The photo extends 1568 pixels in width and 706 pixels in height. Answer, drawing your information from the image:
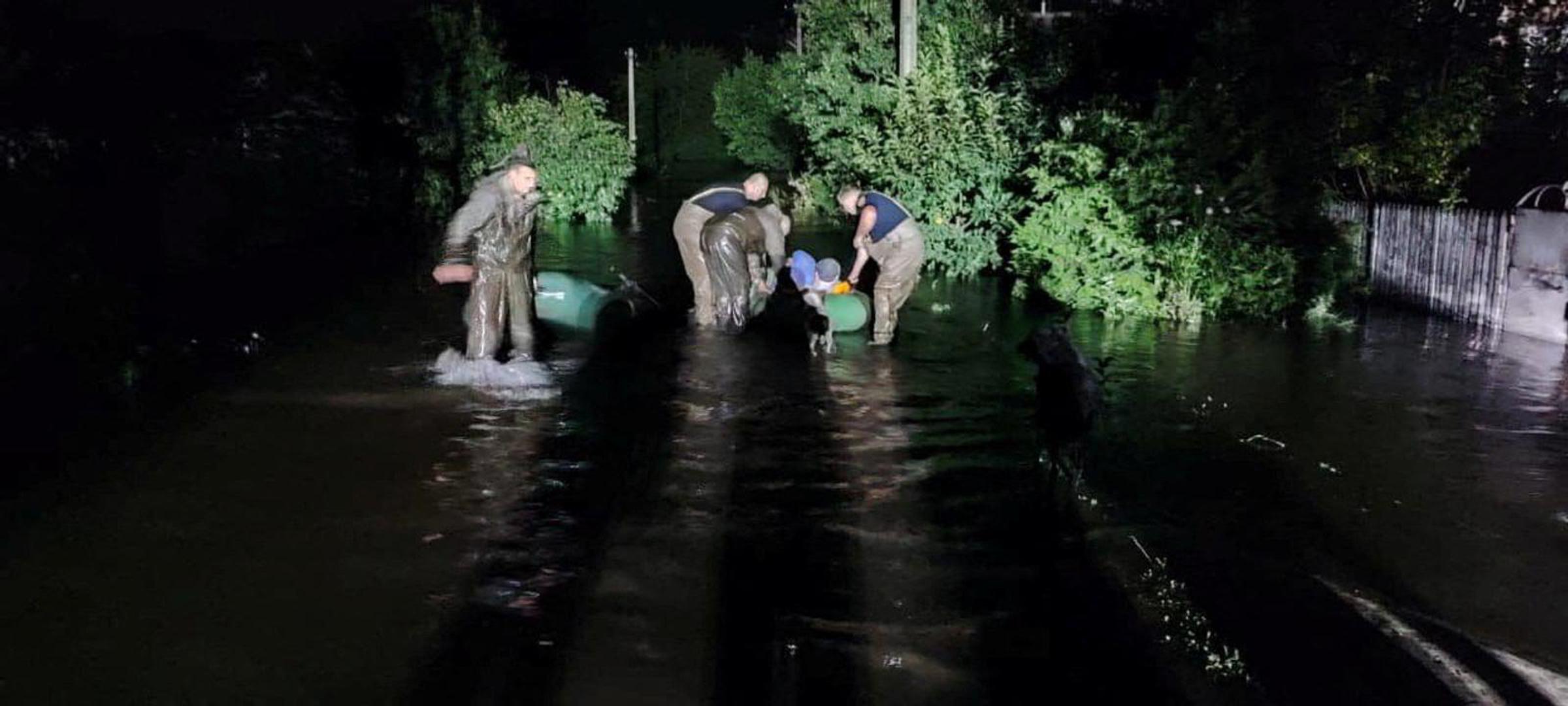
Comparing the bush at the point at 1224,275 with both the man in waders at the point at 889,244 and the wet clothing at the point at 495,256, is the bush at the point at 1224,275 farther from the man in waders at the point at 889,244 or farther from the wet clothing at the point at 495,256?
the wet clothing at the point at 495,256

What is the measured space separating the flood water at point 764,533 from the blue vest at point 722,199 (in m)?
2.21

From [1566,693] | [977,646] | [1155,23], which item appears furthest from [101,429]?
[1155,23]

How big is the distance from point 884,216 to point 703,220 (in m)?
2.13

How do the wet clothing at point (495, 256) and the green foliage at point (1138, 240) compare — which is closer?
the wet clothing at point (495, 256)

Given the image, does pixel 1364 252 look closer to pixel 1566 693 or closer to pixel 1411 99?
pixel 1411 99

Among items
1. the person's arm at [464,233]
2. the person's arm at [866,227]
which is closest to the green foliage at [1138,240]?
the person's arm at [866,227]

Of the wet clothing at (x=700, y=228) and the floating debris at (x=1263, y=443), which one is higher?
the wet clothing at (x=700, y=228)

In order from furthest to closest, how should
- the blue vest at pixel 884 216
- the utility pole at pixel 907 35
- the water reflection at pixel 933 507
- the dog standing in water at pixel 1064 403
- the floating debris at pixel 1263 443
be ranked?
the utility pole at pixel 907 35
the blue vest at pixel 884 216
the floating debris at pixel 1263 443
the dog standing in water at pixel 1064 403
the water reflection at pixel 933 507

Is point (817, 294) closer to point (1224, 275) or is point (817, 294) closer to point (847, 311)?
point (847, 311)

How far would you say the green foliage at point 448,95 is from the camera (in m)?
27.7

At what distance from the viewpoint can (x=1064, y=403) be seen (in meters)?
9.25

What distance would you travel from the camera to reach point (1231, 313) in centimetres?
1362

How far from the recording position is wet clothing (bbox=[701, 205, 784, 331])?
12.4 metres

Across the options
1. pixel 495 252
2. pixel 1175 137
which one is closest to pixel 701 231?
pixel 495 252
